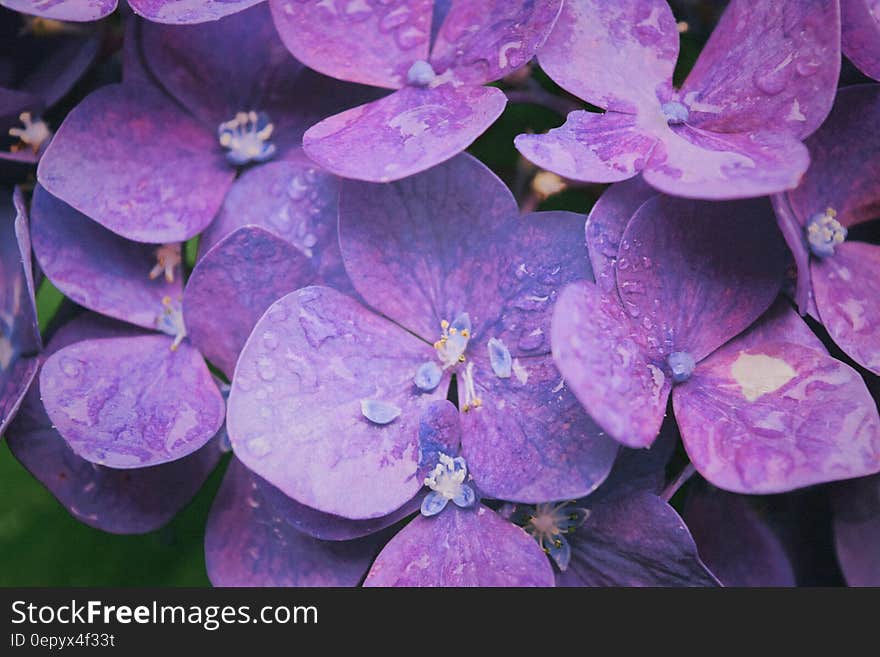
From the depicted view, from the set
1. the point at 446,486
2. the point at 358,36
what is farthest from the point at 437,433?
the point at 358,36

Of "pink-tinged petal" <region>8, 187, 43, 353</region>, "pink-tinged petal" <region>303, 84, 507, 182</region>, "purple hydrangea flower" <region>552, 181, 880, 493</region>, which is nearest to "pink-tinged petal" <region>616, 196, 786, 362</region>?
"purple hydrangea flower" <region>552, 181, 880, 493</region>

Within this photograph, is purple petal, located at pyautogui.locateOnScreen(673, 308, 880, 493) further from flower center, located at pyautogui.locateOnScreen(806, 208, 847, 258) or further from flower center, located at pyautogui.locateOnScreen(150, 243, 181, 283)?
flower center, located at pyautogui.locateOnScreen(150, 243, 181, 283)

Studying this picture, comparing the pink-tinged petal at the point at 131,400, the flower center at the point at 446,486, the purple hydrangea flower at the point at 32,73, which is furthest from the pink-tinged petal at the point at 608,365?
the purple hydrangea flower at the point at 32,73

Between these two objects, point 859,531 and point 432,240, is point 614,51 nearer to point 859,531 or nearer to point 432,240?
point 432,240

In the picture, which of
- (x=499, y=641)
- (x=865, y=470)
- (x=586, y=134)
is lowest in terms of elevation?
(x=499, y=641)

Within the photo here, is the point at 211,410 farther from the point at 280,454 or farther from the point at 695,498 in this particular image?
the point at 695,498

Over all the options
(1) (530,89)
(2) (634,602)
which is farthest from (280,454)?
(1) (530,89)
